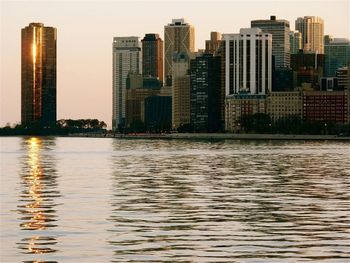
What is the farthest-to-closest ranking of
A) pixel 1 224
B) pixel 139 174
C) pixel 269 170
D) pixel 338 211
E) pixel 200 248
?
pixel 269 170, pixel 139 174, pixel 338 211, pixel 1 224, pixel 200 248

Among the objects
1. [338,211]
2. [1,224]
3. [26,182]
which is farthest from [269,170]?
[1,224]

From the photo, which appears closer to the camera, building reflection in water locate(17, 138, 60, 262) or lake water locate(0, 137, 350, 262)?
lake water locate(0, 137, 350, 262)

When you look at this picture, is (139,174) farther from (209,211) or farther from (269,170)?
(209,211)

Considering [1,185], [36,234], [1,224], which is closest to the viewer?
[36,234]

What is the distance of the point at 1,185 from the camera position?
231ft

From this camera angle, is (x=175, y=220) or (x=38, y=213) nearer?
(x=175, y=220)

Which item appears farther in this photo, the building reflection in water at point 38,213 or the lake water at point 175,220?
the building reflection in water at point 38,213

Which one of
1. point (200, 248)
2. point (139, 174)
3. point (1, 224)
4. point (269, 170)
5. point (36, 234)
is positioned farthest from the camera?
point (269, 170)

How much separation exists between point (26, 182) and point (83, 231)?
37125mm

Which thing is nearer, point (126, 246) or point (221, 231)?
point (126, 246)

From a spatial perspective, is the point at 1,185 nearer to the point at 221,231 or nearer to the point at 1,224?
the point at 1,224

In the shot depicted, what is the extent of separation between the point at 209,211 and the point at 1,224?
38.3ft

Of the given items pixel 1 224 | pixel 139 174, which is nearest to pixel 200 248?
pixel 1 224

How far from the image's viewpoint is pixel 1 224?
136 ft
